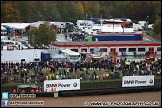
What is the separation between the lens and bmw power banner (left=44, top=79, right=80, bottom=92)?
1501 cm

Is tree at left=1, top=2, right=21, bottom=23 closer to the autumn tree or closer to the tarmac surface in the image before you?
the autumn tree

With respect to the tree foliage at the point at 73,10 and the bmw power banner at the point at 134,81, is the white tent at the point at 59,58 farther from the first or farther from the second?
the tree foliage at the point at 73,10

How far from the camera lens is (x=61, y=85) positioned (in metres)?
15.2

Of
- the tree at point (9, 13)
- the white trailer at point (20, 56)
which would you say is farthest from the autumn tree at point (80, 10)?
the white trailer at point (20, 56)

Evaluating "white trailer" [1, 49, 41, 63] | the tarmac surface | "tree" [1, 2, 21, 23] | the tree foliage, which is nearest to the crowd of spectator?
"white trailer" [1, 49, 41, 63]

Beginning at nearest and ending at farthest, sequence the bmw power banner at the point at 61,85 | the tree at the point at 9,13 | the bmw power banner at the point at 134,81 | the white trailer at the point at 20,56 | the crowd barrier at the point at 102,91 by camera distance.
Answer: the bmw power banner at the point at 61,85
the crowd barrier at the point at 102,91
the bmw power banner at the point at 134,81
the white trailer at the point at 20,56
the tree at the point at 9,13

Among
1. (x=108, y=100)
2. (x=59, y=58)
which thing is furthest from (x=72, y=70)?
(x=108, y=100)

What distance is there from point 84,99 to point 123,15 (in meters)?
29.8

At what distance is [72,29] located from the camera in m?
32.6

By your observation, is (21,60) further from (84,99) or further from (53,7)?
(53,7)

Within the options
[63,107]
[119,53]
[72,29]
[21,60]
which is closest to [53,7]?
[72,29]

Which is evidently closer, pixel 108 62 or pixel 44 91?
pixel 44 91

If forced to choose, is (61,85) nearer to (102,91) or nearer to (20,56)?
(102,91)

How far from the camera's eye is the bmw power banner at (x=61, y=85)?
49.2ft
